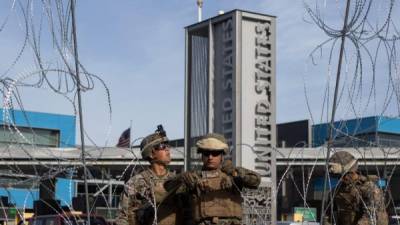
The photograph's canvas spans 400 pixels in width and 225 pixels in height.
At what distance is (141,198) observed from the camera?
17.6 ft

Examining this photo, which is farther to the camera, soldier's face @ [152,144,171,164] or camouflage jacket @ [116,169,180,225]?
soldier's face @ [152,144,171,164]

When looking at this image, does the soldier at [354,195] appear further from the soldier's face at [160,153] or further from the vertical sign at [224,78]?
the vertical sign at [224,78]

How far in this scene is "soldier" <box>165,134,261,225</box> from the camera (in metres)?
4.36

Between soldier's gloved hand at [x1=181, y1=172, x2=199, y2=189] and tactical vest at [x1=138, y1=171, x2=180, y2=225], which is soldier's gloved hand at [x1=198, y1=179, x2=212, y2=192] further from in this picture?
tactical vest at [x1=138, y1=171, x2=180, y2=225]

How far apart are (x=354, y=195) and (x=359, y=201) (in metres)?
0.06

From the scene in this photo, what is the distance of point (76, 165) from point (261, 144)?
→ 54.0 ft

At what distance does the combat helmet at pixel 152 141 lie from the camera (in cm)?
545

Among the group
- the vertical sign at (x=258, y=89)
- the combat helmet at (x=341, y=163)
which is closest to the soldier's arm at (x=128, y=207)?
the combat helmet at (x=341, y=163)

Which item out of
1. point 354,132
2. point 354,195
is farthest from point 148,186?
point 354,195

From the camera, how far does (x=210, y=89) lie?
74.1 ft

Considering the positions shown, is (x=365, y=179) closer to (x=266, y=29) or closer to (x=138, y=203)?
(x=138, y=203)

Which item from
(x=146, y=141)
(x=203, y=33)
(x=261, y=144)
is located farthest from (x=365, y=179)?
(x=203, y=33)

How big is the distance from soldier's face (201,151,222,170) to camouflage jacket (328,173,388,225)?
232 centimetres

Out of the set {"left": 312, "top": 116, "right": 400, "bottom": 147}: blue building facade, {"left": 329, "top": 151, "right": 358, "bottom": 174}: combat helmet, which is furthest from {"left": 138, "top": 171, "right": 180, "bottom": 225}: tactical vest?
{"left": 329, "top": 151, "right": 358, "bottom": 174}: combat helmet
